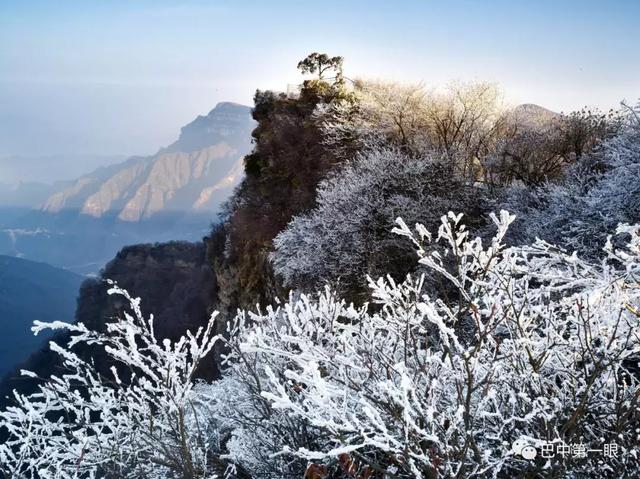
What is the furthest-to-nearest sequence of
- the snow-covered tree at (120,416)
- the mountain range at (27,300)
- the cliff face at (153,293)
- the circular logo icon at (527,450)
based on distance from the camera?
the mountain range at (27,300), the cliff face at (153,293), the snow-covered tree at (120,416), the circular logo icon at (527,450)

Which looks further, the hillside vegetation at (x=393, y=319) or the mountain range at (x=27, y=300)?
the mountain range at (x=27, y=300)

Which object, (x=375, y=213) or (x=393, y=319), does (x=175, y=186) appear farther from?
(x=393, y=319)

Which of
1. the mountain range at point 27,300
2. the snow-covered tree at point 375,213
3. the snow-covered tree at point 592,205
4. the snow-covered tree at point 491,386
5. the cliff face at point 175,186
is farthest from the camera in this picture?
the cliff face at point 175,186

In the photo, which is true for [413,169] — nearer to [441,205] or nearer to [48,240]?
[441,205]

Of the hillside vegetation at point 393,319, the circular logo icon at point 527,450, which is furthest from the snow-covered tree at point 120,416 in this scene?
the circular logo icon at point 527,450

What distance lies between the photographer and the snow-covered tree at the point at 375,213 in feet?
43.7

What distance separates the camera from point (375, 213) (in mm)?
13531

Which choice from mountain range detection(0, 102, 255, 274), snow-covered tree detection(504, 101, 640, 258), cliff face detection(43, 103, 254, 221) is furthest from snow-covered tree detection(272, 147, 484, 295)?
cliff face detection(43, 103, 254, 221)

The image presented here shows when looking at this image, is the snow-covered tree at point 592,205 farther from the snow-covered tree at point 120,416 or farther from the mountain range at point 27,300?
the mountain range at point 27,300

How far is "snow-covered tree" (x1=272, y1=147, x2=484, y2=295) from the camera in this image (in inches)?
525

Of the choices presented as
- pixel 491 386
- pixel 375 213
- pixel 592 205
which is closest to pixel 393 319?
pixel 491 386

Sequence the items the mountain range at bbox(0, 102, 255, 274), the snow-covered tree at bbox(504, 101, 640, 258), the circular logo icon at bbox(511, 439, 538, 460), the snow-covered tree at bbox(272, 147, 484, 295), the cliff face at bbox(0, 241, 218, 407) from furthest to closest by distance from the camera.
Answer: the mountain range at bbox(0, 102, 255, 274), the cliff face at bbox(0, 241, 218, 407), the snow-covered tree at bbox(272, 147, 484, 295), the snow-covered tree at bbox(504, 101, 640, 258), the circular logo icon at bbox(511, 439, 538, 460)

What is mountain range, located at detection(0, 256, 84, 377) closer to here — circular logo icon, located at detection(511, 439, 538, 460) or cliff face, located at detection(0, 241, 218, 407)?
cliff face, located at detection(0, 241, 218, 407)

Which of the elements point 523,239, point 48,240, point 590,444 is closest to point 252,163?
point 523,239
